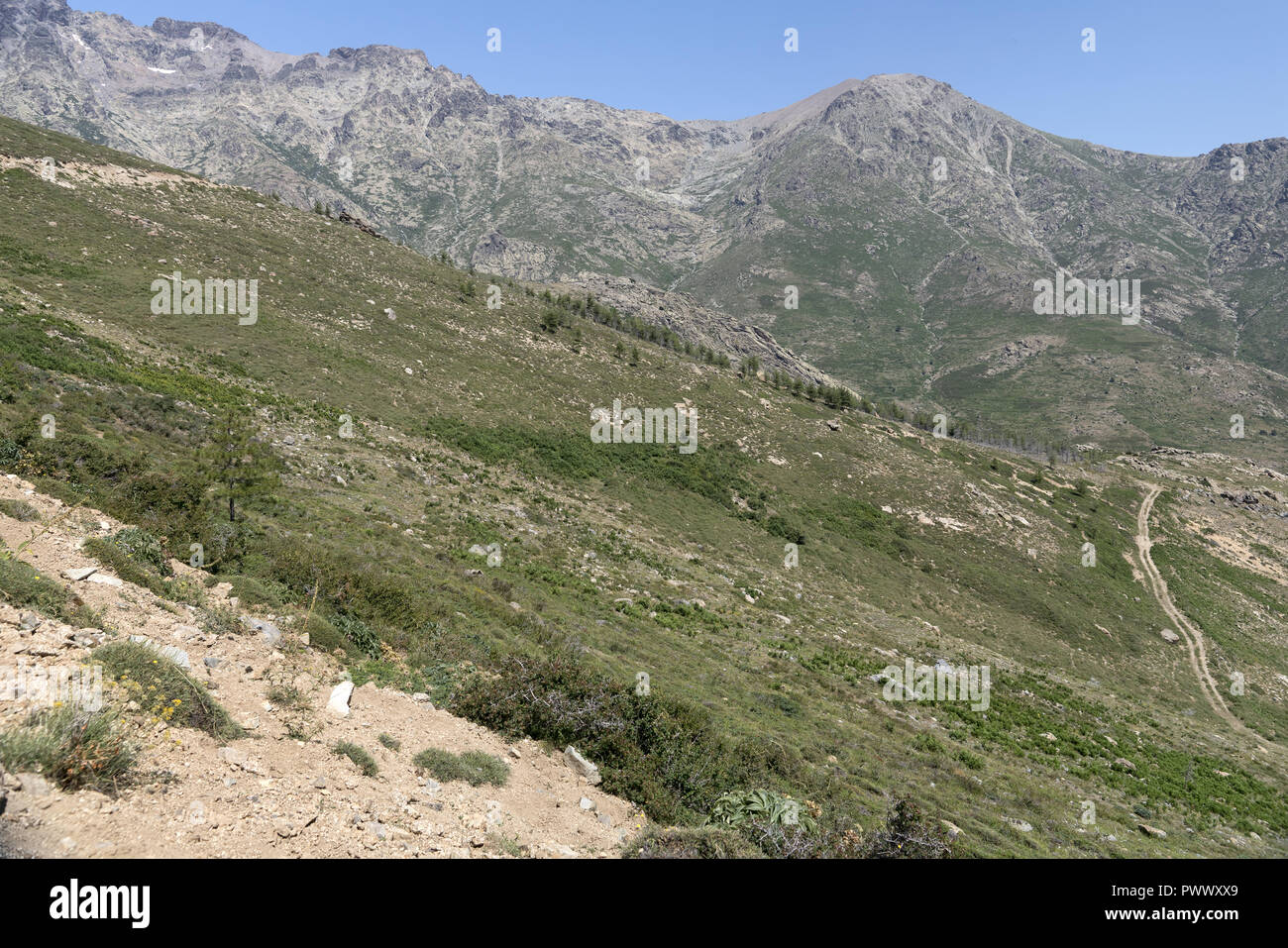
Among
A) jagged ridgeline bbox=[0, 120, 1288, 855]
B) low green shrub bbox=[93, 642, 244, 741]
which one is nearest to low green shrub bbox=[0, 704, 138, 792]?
low green shrub bbox=[93, 642, 244, 741]

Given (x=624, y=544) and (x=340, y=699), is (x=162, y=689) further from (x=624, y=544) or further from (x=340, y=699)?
(x=624, y=544)

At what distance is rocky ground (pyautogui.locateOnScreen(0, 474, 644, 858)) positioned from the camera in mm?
4461

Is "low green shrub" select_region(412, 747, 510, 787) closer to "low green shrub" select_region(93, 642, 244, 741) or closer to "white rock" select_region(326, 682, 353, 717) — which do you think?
"white rock" select_region(326, 682, 353, 717)

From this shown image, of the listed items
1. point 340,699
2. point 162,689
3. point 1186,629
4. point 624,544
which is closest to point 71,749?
point 162,689

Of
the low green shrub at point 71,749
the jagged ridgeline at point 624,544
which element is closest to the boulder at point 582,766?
the jagged ridgeline at point 624,544

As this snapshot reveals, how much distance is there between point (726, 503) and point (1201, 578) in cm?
4363

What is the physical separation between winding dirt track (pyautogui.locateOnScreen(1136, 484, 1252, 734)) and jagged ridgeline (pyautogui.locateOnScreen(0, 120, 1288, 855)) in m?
0.89

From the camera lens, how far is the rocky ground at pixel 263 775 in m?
4.46

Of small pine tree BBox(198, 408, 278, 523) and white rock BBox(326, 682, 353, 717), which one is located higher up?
small pine tree BBox(198, 408, 278, 523)

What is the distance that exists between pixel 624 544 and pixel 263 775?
20.1 metres
